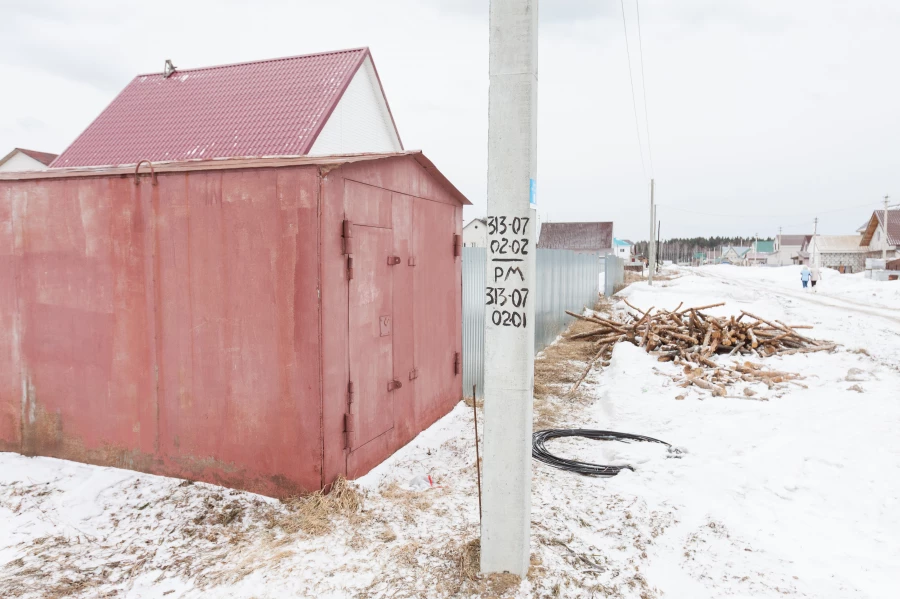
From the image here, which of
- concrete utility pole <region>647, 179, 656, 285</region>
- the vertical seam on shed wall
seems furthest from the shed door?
concrete utility pole <region>647, 179, 656, 285</region>

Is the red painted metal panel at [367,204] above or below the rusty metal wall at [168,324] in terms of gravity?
above

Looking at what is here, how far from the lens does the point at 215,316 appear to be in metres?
4.48

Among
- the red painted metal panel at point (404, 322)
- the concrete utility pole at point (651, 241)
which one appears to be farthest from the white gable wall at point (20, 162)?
the red painted metal panel at point (404, 322)

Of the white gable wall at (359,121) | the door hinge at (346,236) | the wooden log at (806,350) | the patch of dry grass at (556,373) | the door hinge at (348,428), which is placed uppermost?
the white gable wall at (359,121)

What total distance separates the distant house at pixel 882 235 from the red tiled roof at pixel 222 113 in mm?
47227

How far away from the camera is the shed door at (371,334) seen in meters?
4.62

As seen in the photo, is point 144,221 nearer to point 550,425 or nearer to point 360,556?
point 360,556

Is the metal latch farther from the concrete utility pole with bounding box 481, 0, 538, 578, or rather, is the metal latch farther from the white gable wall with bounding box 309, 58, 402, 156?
the white gable wall with bounding box 309, 58, 402, 156

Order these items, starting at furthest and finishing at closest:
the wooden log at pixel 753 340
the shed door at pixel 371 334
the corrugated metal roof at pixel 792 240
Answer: the corrugated metal roof at pixel 792 240, the wooden log at pixel 753 340, the shed door at pixel 371 334

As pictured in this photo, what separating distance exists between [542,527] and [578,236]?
6530 cm

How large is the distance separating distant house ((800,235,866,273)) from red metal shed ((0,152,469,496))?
59052 mm

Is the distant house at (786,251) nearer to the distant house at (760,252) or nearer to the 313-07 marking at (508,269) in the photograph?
the distant house at (760,252)

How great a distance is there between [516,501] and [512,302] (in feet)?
3.91

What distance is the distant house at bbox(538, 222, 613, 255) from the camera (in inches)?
2571
